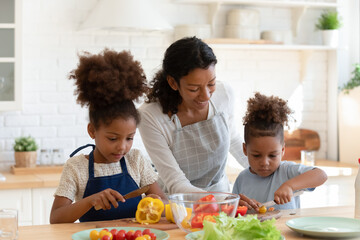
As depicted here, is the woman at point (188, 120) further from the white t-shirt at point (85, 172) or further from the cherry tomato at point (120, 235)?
the cherry tomato at point (120, 235)

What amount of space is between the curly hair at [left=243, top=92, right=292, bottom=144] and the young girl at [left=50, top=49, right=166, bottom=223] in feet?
1.65

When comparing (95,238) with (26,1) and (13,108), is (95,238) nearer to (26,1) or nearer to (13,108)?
(13,108)

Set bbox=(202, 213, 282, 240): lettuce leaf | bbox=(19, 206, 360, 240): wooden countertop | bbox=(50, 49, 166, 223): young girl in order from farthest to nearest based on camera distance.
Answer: bbox=(50, 49, 166, 223): young girl < bbox=(19, 206, 360, 240): wooden countertop < bbox=(202, 213, 282, 240): lettuce leaf

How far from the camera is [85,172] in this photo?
2.22 meters

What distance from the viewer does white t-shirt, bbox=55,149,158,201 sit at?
85.1 inches

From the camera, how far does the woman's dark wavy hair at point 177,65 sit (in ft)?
7.57

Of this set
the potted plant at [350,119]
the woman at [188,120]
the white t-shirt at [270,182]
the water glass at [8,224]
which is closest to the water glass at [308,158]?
the potted plant at [350,119]

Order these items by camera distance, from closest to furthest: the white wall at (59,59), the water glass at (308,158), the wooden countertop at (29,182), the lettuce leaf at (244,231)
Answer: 1. the lettuce leaf at (244,231)
2. the wooden countertop at (29,182)
3. the white wall at (59,59)
4. the water glass at (308,158)

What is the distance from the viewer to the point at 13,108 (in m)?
3.84

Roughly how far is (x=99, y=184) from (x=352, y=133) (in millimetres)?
2774

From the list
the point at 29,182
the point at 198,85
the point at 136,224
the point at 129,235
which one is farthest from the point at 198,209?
the point at 29,182

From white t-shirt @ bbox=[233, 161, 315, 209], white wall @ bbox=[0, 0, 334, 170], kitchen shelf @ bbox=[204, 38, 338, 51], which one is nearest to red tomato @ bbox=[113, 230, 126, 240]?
white t-shirt @ bbox=[233, 161, 315, 209]

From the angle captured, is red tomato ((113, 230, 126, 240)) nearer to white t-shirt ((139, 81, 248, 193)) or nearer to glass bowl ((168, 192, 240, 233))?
glass bowl ((168, 192, 240, 233))

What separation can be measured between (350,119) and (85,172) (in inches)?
110
